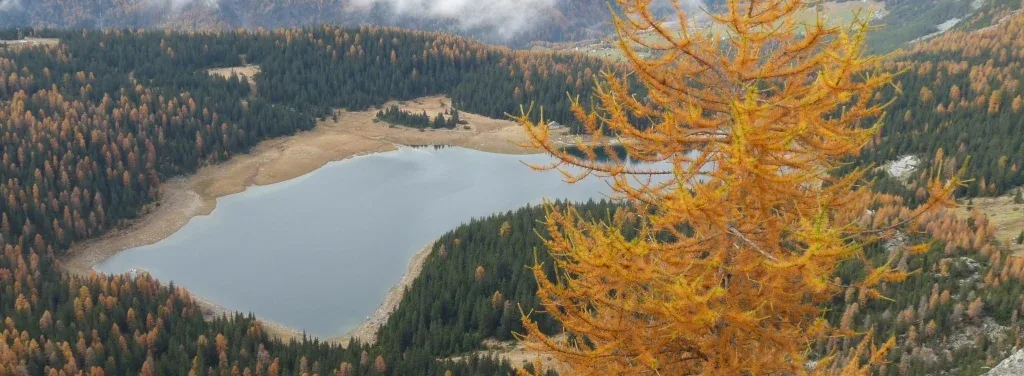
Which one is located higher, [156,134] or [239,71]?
[239,71]

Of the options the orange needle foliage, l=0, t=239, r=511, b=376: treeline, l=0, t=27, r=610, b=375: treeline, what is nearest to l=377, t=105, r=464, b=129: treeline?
l=0, t=27, r=610, b=375: treeline

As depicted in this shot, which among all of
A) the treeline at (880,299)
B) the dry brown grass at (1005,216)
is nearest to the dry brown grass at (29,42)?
the treeline at (880,299)

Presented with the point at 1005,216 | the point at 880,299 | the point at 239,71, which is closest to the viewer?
the point at 880,299

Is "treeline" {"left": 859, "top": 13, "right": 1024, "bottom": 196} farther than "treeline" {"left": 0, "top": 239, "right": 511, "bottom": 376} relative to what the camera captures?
Yes

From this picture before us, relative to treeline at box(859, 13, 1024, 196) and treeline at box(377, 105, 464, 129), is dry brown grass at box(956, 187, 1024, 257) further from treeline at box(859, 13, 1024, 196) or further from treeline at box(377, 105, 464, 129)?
treeline at box(377, 105, 464, 129)

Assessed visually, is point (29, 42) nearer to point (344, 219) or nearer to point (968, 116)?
point (344, 219)

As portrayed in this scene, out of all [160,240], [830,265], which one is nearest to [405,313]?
[160,240]

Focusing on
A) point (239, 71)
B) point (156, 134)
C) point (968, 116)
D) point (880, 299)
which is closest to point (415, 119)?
point (239, 71)
